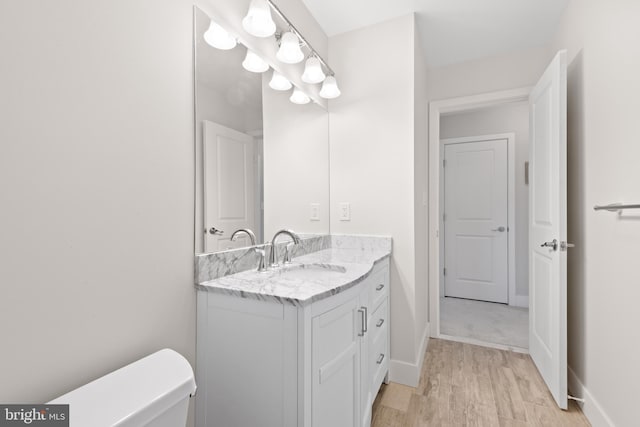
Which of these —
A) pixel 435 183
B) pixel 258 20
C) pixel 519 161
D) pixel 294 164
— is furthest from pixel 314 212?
pixel 519 161

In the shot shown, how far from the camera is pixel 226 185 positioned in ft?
4.46

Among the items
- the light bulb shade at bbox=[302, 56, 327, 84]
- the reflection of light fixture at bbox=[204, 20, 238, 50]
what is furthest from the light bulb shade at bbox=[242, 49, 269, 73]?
the light bulb shade at bbox=[302, 56, 327, 84]

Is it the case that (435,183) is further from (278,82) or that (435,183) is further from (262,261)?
(262,261)

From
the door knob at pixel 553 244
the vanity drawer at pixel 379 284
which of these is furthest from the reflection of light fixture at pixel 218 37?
the door knob at pixel 553 244

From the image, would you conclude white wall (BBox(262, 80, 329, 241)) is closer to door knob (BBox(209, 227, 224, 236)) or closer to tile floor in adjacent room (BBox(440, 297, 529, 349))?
door knob (BBox(209, 227, 224, 236))

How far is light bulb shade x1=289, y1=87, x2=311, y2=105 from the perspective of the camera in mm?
1902

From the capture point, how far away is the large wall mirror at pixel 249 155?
123 centimetres

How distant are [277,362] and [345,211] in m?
1.35

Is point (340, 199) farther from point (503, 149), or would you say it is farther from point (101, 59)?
point (503, 149)

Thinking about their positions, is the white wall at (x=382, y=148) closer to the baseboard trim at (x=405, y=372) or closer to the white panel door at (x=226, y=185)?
the baseboard trim at (x=405, y=372)

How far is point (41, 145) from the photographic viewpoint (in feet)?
2.45

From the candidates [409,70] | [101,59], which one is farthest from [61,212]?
[409,70]

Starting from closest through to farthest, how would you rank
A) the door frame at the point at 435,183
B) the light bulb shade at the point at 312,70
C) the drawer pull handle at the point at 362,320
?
the drawer pull handle at the point at 362,320 → the light bulb shade at the point at 312,70 → the door frame at the point at 435,183

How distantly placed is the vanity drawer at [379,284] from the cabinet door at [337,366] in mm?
298
